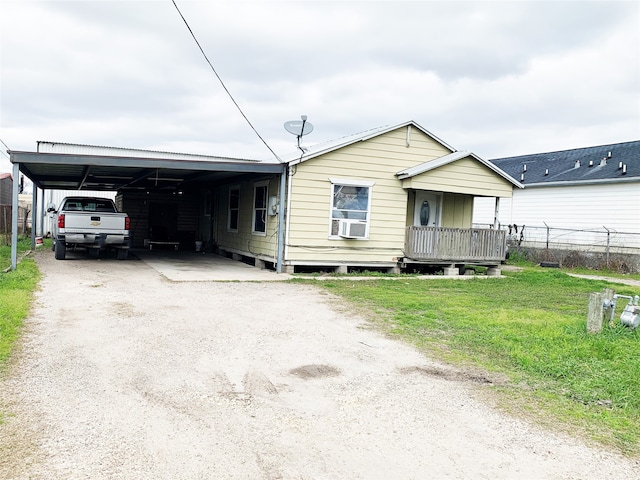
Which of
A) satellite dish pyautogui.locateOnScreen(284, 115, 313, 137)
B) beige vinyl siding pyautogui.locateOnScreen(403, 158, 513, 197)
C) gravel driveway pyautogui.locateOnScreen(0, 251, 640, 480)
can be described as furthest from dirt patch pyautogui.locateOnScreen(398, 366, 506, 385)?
beige vinyl siding pyautogui.locateOnScreen(403, 158, 513, 197)

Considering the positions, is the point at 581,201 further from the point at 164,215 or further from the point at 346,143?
the point at 164,215

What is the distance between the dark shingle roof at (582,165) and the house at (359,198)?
8122 mm

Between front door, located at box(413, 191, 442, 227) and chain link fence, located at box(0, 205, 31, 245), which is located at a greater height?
front door, located at box(413, 191, 442, 227)

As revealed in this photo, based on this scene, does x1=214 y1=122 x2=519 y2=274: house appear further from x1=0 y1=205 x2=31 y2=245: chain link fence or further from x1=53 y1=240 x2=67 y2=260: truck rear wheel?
x1=0 y1=205 x2=31 y2=245: chain link fence

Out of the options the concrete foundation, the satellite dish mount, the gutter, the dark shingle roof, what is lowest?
the concrete foundation

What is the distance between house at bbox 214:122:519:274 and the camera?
13.6 metres

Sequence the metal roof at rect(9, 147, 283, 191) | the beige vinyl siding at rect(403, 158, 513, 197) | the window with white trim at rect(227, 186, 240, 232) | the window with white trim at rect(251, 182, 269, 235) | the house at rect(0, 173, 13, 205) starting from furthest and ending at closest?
the house at rect(0, 173, 13, 205), the window with white trim at rect(227, 186, 240, 232), the window with white trim at rect(251, 182, 269, 235), the beige vinyl siding at rect(403, 158, 513, 197), the metal roof at rect(9, 147, 283, 191)

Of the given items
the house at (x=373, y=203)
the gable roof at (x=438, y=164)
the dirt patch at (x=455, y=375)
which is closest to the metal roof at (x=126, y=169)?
the house at (x=373, y=203)

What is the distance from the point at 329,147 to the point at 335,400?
9531 millimetres

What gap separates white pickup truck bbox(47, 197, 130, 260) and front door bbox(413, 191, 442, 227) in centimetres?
815

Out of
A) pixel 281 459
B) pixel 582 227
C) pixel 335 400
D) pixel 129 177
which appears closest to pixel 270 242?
pixel 129 177

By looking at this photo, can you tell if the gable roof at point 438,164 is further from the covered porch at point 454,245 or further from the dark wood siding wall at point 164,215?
the dark wood siding wall at point 164,215

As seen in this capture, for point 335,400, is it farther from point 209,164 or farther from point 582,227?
point 582,227

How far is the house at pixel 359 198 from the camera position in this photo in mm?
13438
